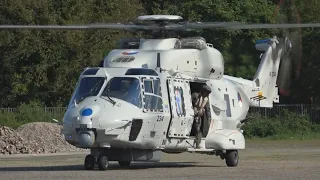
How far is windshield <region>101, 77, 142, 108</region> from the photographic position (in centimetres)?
2309

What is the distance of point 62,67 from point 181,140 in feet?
96.4

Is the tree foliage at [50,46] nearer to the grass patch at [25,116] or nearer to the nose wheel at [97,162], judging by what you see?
the grass patch at [25,116]

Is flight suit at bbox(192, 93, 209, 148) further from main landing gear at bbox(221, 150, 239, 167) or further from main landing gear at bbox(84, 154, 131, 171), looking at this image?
main landing gear at bbox(84, 154, 131, 171)

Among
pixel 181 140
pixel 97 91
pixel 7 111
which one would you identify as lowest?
pixel 7 111

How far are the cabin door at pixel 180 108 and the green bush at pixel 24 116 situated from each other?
81.5 feet

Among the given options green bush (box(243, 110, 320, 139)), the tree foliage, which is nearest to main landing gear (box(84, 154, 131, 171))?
green bush (box(243, 110, 320, 139))

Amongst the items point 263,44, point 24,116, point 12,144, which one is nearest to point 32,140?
point 12,144

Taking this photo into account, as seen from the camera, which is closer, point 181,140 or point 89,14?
point 181,140

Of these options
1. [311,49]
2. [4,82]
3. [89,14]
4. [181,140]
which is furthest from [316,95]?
[181,140]

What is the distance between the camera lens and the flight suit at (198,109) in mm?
25500

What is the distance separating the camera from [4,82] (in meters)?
54.1

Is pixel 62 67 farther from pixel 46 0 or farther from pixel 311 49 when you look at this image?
pixel 311 49

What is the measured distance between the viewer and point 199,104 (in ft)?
84.1

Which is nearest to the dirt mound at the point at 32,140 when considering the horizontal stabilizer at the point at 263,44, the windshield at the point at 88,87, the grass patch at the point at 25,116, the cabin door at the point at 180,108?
the grass patch at the point at 25,116
